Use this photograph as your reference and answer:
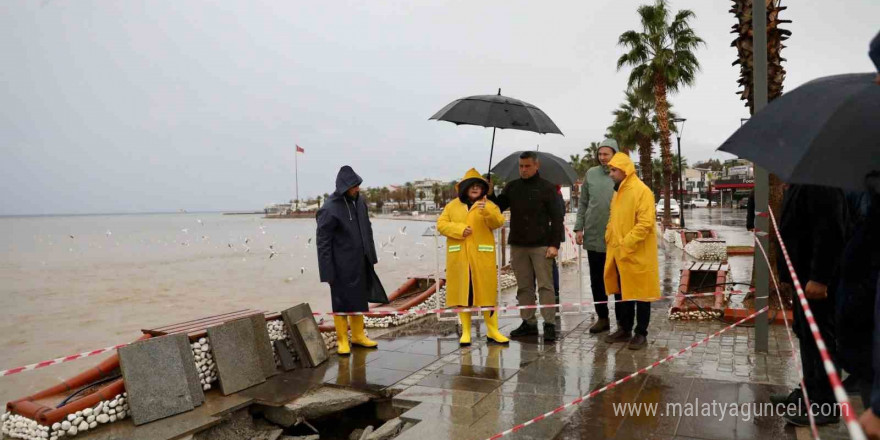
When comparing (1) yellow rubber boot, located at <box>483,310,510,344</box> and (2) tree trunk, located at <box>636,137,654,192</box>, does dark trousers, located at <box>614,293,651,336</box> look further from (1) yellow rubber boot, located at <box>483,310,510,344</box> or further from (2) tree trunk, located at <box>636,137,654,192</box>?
(2) tree trunk, located at <box>636,137,654,192</box>

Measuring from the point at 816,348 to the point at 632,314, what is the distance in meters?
2.58

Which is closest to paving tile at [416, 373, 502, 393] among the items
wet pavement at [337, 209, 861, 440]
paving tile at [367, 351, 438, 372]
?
wet pavement at [337, 209, 861, 440]

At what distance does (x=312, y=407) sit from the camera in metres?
4.49

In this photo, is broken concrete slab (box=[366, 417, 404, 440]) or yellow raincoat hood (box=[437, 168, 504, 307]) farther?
yellow raincoat hood (box=[437, 168, 504, 307])

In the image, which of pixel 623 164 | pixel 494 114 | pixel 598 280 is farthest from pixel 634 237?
pixel 494 114

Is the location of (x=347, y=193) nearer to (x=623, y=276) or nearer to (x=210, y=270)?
(x=623, y=276)

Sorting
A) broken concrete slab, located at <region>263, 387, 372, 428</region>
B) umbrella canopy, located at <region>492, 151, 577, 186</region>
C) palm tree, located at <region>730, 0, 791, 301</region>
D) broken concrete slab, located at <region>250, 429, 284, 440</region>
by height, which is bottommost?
broken concrete slab, located at <region>250, 429, 284, 440</region>

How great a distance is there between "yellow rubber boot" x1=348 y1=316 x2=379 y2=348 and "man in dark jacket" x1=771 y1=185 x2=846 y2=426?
3991 mm

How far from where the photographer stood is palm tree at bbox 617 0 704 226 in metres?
23.8

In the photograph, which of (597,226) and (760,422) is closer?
(760,422)

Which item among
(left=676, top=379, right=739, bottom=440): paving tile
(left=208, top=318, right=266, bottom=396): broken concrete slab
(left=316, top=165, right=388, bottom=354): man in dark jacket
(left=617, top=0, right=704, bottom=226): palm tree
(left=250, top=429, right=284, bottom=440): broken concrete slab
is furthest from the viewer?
(left=617, top=0, right=704, bottom=226): palm tree

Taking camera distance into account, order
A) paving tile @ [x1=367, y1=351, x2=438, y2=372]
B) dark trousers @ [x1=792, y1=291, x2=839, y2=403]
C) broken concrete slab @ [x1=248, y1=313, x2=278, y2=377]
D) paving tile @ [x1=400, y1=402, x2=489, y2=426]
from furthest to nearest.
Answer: paving tile @ [x1=367, y1=351, x2=438, y2=372] < broken concrete slab @ [x1=248, y1=313, x2=278, y2=377] < paving tile @ [x1=400, y1=402, x2=489, y2=426] < dark trousers @ [x1=792, y1=291, x2=839, y2=403]

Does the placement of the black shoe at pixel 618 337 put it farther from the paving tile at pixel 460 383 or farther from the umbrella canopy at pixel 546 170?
the umbrella canopy at pixel 546 170

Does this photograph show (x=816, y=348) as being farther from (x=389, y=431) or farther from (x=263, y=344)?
(x=263, y=344)
